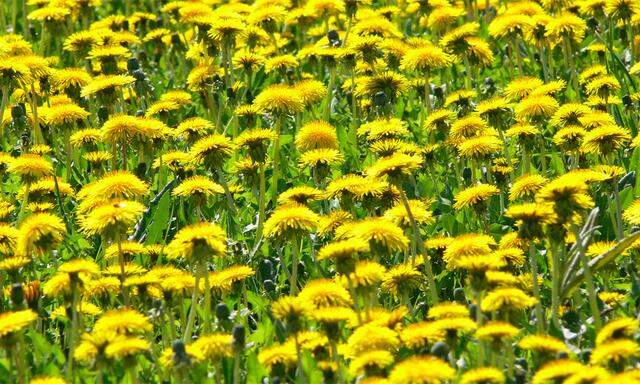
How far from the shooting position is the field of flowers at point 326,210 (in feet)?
11.3

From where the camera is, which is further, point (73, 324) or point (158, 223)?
point (158, 223)

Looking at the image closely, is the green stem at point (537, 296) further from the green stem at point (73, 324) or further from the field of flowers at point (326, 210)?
the green stem at point (73, 324)

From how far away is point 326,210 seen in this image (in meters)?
4.91

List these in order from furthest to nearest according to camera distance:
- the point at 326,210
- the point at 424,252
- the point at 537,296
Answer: the point at 326,210 → the point at 424,252 → the point at 537,296

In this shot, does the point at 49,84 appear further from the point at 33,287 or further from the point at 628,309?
the point at 628,309

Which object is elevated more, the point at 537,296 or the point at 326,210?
the point at 537,296

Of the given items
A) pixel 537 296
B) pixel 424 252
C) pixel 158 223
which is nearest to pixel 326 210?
pixel 158 223

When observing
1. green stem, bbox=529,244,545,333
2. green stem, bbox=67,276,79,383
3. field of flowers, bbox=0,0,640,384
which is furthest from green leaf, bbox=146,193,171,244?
green stem, bbox=529,244,545,333

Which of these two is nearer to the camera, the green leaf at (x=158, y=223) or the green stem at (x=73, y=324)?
the green stem at (x=73, y=324)

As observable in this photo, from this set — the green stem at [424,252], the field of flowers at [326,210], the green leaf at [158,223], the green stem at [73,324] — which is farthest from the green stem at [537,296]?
the green leaf at [158,223]

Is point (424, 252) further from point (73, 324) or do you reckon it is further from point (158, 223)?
point (158, 223)

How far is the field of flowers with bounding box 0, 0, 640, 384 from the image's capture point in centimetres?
344

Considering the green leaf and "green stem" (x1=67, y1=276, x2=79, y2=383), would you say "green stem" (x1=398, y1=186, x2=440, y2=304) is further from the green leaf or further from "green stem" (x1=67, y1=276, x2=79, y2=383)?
the green leaf

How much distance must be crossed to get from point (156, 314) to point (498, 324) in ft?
3.61
